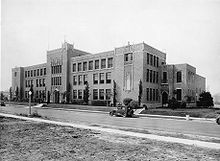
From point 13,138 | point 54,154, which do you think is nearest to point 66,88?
point 13,138

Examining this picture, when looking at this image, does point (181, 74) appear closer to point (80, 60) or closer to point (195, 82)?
point (195, 82)

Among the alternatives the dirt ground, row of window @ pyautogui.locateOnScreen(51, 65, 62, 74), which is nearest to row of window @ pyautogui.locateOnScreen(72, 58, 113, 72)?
row of window @ pyautogui.locateOnScreen(51, 65, 62, 74)

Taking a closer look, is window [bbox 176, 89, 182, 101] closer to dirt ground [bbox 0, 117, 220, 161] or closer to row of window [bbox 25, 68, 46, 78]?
dirt ground [bbox 0, 117, 220, 161]

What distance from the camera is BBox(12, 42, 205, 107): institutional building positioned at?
3969cm

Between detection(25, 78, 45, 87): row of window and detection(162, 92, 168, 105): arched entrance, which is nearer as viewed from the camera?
detection(162, 92, 168, 105): arched entrance

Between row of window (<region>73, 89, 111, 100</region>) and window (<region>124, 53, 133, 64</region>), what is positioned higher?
window (<region>124, 53, 133, 64</region>)

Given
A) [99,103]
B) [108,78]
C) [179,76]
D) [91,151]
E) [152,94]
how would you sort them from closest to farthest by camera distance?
[91,151]
[152,94]
[179,76]
[99,103]
[108,78]

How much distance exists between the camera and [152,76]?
4159 centimetres

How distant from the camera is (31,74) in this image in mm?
65750

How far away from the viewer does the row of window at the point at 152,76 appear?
4030 cm

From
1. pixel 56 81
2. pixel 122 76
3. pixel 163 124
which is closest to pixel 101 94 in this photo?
pixel 122 76

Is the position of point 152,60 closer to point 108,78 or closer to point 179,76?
point 179,76

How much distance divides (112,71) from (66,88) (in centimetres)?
1450

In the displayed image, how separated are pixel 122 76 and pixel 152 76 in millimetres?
5808
